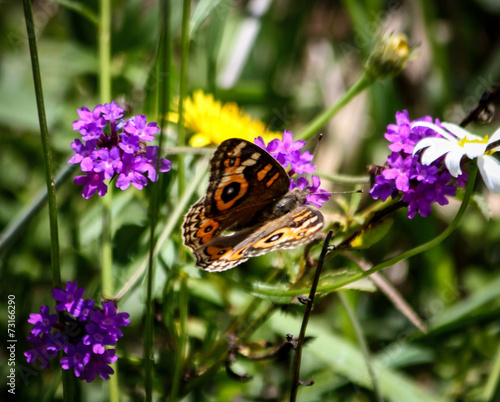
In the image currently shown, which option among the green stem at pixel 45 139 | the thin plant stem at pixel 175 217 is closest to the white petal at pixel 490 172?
the thin plant stem at pixel 175 217

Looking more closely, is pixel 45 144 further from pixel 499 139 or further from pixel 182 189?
pixel 499 139

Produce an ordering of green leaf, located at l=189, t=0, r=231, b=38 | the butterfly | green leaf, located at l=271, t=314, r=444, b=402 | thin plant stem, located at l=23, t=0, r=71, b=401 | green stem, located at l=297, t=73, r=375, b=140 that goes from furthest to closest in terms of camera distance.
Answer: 1. green leaf, located at l=271, t=314, r=444, b=402
2. green stem, located at l=297, t=73, r=375, b=140
3. green leaf, located at l=189, t=0, r=231, b=38
4. the butterfly
5. thin plant stem, located at l=23, t=0, r=71, b=401

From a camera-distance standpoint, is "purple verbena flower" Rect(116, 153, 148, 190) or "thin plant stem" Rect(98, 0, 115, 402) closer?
"purple verbena flower" Rect(116, 153, 148, 190)

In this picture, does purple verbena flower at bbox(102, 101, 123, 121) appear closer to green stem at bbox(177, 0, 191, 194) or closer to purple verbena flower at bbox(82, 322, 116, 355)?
green stem at bbox(177, 0, 191, 194)

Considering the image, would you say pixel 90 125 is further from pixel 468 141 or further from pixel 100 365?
pixel 468 141

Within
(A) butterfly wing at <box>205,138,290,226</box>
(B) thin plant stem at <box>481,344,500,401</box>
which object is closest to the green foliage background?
(B) thin plant stem at <box>481,344,500,401</box>

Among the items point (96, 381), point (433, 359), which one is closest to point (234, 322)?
point (96, 381)

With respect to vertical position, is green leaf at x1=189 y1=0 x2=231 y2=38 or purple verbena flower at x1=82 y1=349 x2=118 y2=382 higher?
green leaf at x1=189 y1=0 x2=231 y2=38
